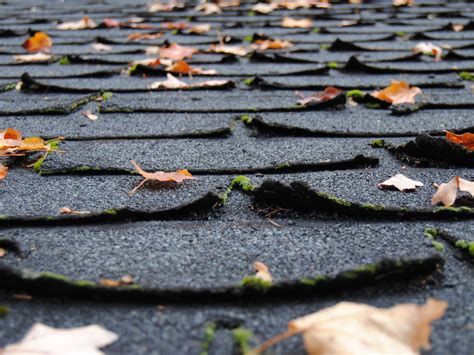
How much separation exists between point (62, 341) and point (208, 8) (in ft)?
10.0

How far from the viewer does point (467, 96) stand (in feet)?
5.49

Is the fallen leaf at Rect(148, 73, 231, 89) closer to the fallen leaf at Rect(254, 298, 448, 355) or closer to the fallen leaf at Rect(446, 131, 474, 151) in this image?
the fallen leaf at Rect(446, 131, 474, 151)

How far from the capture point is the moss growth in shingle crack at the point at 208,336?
0.64 meters

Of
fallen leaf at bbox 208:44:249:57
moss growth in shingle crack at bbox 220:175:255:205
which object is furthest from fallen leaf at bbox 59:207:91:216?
fallen leaf at bbox 208:44:249:57

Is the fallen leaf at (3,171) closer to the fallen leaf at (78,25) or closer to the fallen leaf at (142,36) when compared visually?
the fallen leaf at (142,36)

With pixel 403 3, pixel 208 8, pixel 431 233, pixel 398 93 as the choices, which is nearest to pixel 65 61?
pixel 398 93

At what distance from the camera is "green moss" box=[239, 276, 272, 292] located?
28.7 inches

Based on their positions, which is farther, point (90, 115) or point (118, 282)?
point (90, 115)

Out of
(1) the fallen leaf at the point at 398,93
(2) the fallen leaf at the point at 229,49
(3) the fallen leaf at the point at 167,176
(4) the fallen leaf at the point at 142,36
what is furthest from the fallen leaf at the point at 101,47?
(3) the fallen leaf at the point at 167,176

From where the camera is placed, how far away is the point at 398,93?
1.67 m

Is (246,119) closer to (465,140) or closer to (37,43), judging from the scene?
(465,140)

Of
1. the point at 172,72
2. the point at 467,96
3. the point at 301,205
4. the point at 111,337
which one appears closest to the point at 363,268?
the point at 301,205

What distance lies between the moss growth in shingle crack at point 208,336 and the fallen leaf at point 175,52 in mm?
1685

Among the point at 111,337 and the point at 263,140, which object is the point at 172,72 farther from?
the point at 111,337
